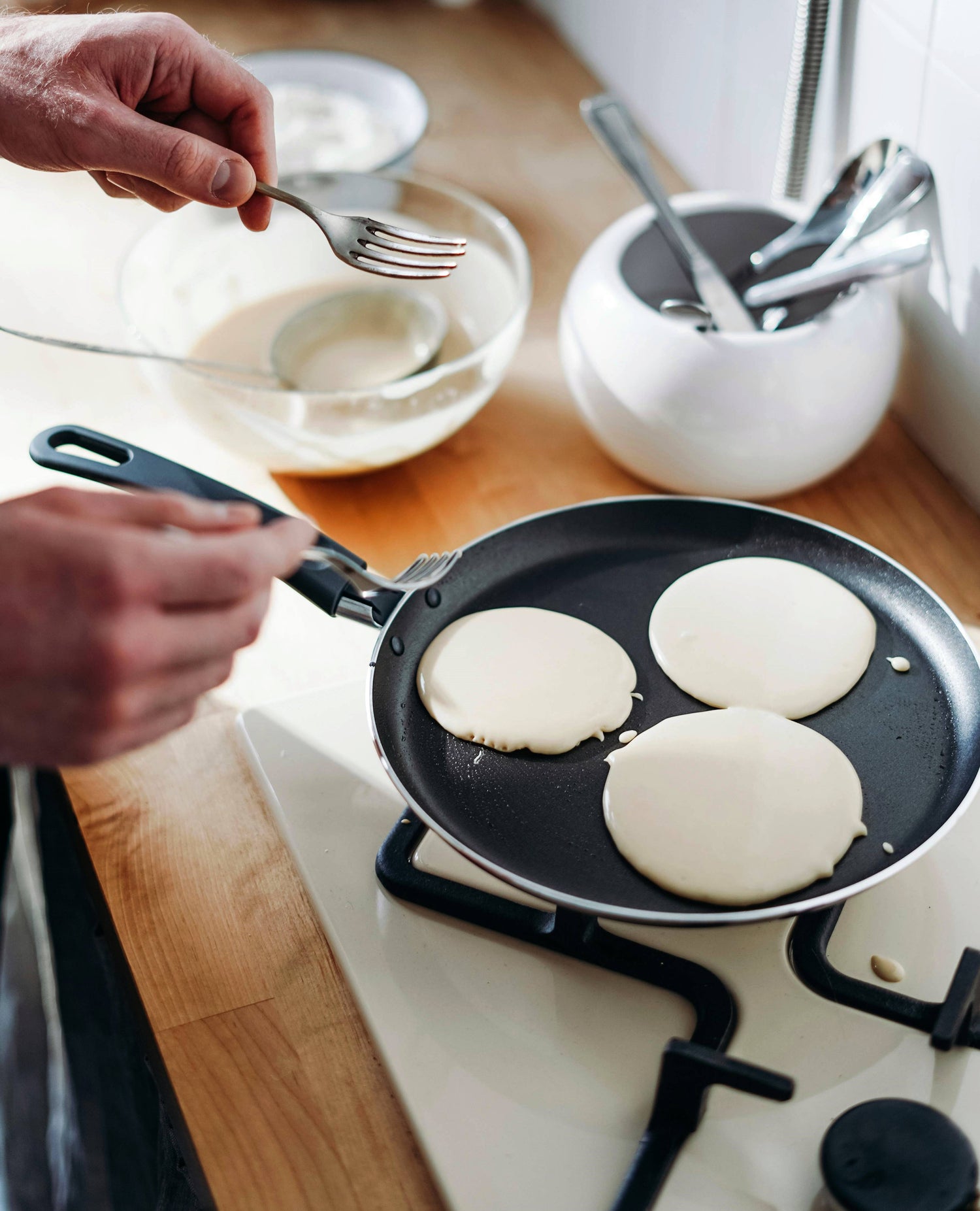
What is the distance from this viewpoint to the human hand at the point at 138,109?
0.75 metres

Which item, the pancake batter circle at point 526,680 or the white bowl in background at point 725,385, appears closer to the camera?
the pancake batter circle at point 526,680

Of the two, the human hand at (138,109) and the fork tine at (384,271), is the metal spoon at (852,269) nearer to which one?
the fork tine at (384,271)

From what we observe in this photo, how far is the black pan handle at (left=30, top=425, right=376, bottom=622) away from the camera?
0.69 m

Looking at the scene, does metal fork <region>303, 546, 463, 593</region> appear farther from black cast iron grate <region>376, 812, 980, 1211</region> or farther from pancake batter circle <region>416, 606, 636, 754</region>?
black cast iron grate <region>376, 812, 980, 1211</region>

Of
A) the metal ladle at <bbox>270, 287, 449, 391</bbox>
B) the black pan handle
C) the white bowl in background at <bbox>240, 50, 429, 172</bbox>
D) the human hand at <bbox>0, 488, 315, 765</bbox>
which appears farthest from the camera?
the white bowl in background at <bbox>240, 50, 429, 172</bbox>

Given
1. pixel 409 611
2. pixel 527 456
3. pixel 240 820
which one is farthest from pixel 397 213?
pixel 240 820

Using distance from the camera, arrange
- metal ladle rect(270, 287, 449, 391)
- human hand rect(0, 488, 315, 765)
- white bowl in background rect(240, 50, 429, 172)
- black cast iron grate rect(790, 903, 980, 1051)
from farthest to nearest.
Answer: white bowl in background rect(240, 50, 429, 172) < metal ladle rect(270, 287, 449, 391) < black cast iron grate rect(790, 903, 980, 1051) < human hand rect(0, 488, 315, 765)

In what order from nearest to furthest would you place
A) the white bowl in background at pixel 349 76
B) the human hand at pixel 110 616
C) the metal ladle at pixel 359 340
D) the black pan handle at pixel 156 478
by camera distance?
the human hand at pixel 110 616 < the black pan handle at pixel 156 478 < the metal ladle at pixel 359 340 < the white bowl in background at pixel 349 76

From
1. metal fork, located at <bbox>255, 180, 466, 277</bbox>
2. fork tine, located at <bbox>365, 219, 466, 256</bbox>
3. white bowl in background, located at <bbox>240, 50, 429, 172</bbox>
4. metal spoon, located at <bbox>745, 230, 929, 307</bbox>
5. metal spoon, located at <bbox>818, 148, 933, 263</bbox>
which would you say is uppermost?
metal spoon, located at <bbox>818, 148, 933, 263</bbox>

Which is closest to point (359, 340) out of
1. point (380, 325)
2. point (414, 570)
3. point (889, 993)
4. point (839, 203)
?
point (380, 325)

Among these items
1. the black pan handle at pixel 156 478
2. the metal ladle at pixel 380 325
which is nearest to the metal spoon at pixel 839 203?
the metal ladle at pixel 380 325

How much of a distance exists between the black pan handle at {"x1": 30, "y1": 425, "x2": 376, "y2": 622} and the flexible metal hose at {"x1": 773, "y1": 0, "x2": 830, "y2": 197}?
2.13ft

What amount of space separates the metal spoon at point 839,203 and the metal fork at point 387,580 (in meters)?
0.43

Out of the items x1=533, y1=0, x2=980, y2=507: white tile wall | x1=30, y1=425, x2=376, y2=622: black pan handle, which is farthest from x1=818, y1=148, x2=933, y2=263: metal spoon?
x1=30, y1=425, x2=376, y2=622: black pan handle
